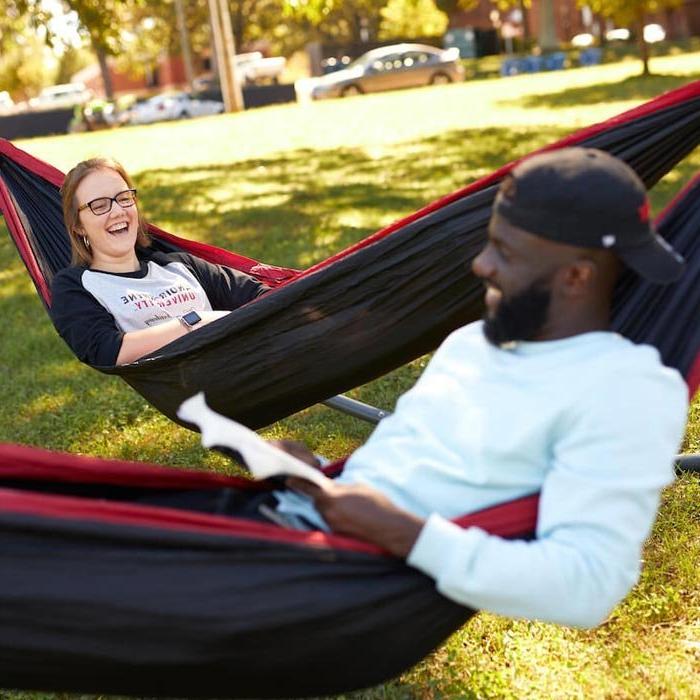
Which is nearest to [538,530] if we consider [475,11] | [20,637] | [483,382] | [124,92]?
[483,382]

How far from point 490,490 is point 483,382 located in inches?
7.0

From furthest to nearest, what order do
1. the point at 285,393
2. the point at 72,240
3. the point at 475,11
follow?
the point at 475,11 → the point at 72,240 → the point at 285,393

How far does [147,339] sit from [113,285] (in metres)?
→ 0.29

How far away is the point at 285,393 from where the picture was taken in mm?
3117

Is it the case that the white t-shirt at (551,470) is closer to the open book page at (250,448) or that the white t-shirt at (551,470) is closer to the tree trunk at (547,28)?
the open book page at (250,448)

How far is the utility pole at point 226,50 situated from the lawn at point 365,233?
→ 94cm

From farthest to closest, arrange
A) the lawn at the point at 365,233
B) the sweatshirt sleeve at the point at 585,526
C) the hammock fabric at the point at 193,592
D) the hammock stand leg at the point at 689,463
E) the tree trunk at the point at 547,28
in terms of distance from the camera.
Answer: the tree trunk at the point at 547,28
the hammock stand leg at the point at 689,463
the lawn at the point at 365,233
the hammock fabric at the point at 193,592
the sweatshirt sleeve at the point at 585,526

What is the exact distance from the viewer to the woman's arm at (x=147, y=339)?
306cm

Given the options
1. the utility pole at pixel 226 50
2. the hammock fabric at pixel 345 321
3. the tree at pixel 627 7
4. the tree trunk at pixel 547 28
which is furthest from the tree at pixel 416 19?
the hammock fabric at pixel 345 321

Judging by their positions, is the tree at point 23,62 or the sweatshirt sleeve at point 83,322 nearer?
the sweatshirt sleeve at point 83,322

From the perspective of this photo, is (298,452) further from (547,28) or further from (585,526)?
(547,28)

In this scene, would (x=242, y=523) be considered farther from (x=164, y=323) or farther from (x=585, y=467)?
(x=164, y=323)

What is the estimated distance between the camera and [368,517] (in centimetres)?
170

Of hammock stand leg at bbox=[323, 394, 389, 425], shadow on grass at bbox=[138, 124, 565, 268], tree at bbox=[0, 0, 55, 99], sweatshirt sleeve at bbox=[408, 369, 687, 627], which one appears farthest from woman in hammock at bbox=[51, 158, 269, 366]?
tree at bbox=[0, 0, 55, 99]
